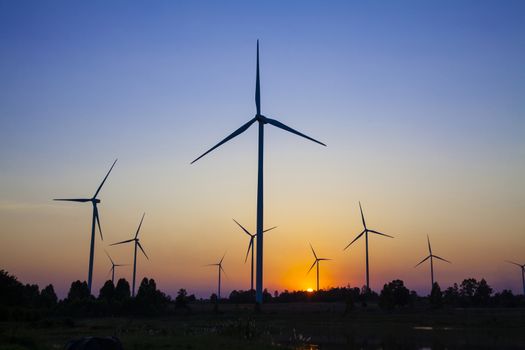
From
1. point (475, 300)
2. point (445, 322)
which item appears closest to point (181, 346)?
point (445, 322)

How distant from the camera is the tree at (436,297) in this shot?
151125 millimetres

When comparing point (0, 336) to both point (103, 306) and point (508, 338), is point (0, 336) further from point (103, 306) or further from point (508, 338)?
point (103, 306)

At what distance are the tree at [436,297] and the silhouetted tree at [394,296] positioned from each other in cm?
915

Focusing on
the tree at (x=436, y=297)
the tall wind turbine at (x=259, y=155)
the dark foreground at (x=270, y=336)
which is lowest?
the dark foreground at (x=270, y=336)

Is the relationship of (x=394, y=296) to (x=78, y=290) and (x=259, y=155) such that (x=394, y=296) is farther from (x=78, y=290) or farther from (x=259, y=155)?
(x=78, y=290)

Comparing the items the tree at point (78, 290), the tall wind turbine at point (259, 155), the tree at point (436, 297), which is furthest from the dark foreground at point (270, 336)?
the tree at point (78, 290)

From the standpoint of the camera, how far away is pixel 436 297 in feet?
508

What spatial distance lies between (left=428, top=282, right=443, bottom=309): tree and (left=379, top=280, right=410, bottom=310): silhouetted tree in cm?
915

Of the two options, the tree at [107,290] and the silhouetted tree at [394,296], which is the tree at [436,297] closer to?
the silhouetted tree at [394,296]

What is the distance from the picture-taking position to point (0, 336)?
149 ft

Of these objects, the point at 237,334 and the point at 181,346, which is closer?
the point at 181,346

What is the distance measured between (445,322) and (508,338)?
2958 centimetres

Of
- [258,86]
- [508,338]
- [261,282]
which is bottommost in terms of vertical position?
[508,338]

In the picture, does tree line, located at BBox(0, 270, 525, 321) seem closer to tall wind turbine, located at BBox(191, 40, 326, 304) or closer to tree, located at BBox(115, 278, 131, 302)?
tree, located at BBox(115, 278, 131, 302)
